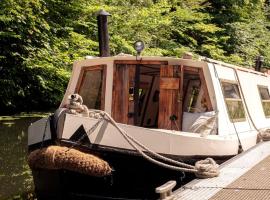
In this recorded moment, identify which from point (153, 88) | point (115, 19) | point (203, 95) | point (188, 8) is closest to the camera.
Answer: point (203, 95)

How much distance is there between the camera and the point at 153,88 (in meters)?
9.60

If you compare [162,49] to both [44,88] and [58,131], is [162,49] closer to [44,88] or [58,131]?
[44,88]

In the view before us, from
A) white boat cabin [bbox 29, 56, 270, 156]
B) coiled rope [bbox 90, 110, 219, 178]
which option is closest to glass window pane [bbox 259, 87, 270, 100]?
white boat cabin [bbox 29, 56, 270, 156]

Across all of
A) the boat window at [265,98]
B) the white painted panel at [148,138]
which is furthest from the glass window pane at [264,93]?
the white painted panel at [148,138]

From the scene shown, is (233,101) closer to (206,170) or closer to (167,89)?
(167,89)

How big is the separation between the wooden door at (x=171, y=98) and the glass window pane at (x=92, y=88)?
121 cm

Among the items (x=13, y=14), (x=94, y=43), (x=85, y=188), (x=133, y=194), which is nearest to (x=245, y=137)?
(x=133, y=194)

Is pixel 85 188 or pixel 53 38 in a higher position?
pixel 53 38

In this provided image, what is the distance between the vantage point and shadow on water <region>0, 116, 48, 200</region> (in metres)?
8.78

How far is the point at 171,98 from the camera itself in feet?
26.3

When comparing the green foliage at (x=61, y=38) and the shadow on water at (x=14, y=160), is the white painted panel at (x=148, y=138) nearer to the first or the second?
the shadow on water at (x=14, y=160)

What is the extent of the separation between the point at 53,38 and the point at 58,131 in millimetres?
10998

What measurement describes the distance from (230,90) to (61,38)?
948 cm

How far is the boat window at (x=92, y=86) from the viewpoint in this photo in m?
8.43
